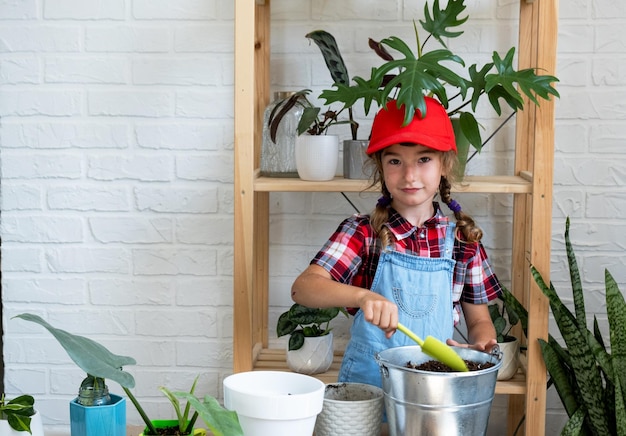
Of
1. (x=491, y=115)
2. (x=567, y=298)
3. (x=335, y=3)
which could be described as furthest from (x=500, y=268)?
(x=335, y=3)

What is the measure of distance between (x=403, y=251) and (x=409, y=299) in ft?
0.37

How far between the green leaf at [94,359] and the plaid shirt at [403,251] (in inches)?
30.7

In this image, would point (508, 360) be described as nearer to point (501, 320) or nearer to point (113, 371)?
point (501, 320)

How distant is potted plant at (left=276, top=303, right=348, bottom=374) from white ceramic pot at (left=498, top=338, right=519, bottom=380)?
1.40ft

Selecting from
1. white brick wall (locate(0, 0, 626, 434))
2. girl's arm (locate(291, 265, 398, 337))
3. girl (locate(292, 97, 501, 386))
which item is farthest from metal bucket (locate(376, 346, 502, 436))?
white brick wall (locate(0, 0, 626, 434))

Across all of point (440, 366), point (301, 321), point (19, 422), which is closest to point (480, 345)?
point (440, 366)

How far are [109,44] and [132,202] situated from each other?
463 millimetres

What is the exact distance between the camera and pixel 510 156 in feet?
7.64

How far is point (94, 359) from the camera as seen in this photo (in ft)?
3.58

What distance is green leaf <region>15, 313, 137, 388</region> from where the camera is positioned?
41.8 inches

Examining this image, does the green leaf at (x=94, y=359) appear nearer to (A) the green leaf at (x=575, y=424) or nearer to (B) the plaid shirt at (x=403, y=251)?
(B) the plaid shirt at (x=403, y=251)

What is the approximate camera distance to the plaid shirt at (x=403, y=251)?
1.86 meters

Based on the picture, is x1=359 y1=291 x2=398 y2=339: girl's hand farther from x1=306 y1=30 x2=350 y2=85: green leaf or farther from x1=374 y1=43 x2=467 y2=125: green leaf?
x1=306 y1=30 x2=350 y2=85: green leaf

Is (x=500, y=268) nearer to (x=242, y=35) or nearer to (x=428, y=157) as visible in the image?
(x=428, y=157)
